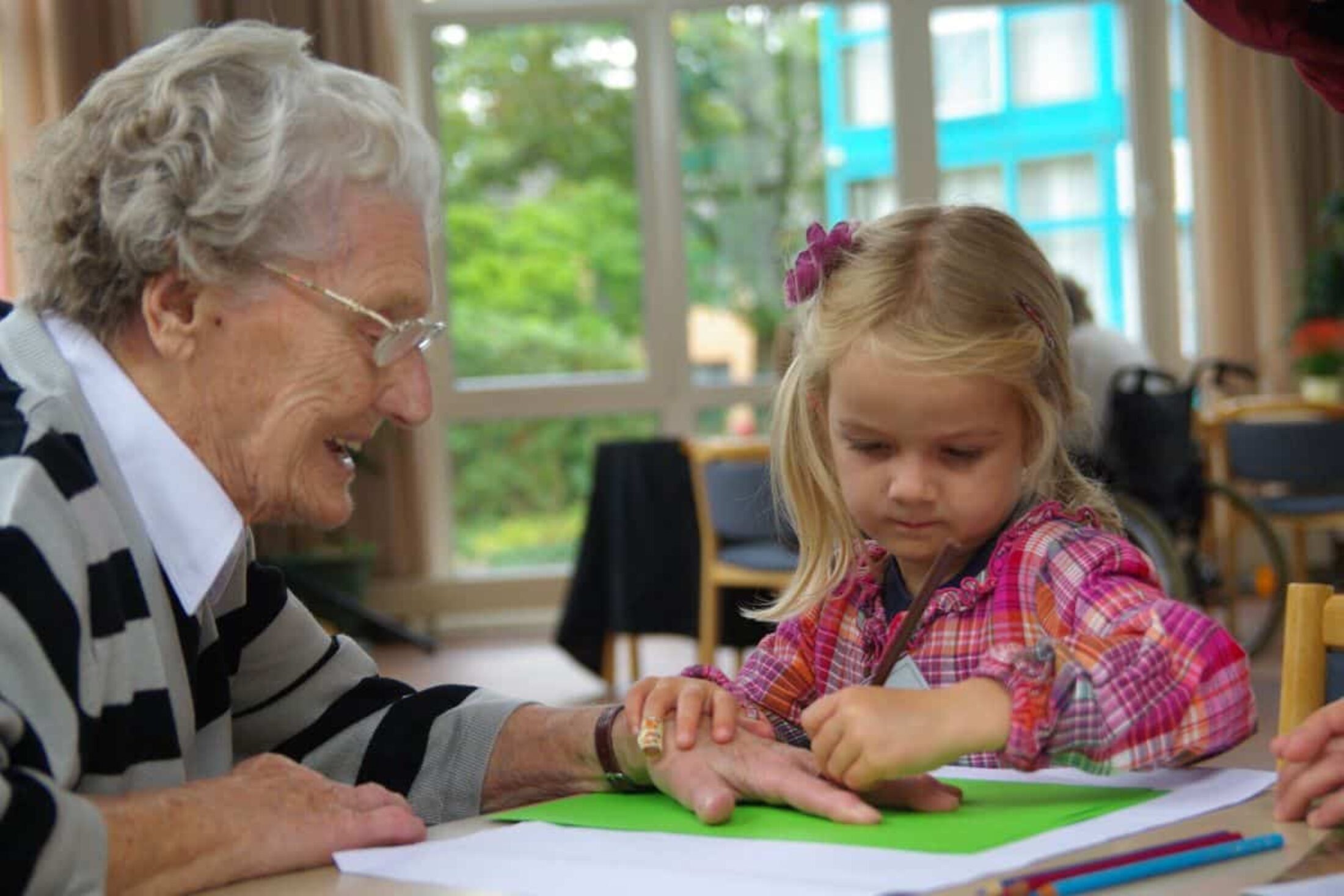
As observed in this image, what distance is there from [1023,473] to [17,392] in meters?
0.81

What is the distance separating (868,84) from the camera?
7.48 meters

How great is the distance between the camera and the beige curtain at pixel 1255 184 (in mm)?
7480

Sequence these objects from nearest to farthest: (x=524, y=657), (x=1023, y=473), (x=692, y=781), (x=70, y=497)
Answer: (x=70, y=497), (x=692, y=781), (x=1023, y=473), (x=524, y=657)

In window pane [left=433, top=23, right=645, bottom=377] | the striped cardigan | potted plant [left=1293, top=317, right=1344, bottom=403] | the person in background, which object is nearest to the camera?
the striped cardigan

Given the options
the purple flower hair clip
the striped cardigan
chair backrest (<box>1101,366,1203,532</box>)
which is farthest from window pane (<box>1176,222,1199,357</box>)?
the striped cardigan

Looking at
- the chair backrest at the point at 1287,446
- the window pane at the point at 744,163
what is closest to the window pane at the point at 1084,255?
the window pane at the point at 744,163

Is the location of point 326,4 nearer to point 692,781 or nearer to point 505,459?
point 505,459

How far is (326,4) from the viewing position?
22.7 ft

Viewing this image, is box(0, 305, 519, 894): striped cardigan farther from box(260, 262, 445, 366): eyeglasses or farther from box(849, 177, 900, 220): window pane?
box(849, 177, 900, 220): window pane

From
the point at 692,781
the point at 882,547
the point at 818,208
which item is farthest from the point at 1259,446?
the point at 692,781

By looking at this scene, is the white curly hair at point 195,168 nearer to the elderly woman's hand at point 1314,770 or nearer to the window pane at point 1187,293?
the elderly woman's hand at point 1314,770

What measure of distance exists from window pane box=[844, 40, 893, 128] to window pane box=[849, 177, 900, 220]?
0.25 meters

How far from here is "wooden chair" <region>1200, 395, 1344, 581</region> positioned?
5469 millimetres

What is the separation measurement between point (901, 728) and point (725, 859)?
0.15 m
